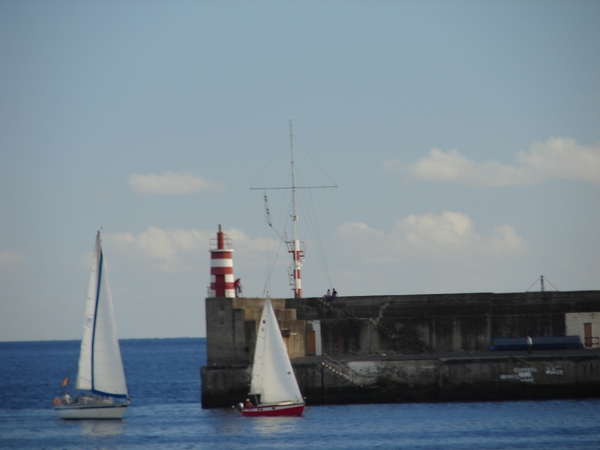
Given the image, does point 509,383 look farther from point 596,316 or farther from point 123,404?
point 123,404

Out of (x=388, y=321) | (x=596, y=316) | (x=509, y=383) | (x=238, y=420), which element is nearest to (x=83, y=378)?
(x=238, y=420)

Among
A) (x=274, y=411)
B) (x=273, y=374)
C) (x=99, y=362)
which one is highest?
(x=99, y=362)

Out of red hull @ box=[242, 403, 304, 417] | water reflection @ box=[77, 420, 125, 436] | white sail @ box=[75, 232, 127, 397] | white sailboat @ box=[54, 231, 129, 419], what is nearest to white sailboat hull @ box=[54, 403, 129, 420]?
white sailboat @ box=[54, 231, 129, 419]

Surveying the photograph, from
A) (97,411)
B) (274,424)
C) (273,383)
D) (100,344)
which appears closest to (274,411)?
(273,383)

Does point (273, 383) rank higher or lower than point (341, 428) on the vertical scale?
higher

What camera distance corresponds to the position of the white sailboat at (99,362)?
42.3 metres

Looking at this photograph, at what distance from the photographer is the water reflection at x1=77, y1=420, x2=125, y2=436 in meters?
39.0

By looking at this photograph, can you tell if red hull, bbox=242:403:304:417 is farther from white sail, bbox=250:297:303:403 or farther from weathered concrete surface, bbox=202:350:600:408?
weathered concrete surface, bbox=202:350:600:408

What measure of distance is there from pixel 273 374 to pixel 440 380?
25.0ft

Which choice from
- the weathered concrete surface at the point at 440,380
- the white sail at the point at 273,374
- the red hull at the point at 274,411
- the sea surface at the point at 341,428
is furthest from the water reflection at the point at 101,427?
the white sail at the point at 273,374

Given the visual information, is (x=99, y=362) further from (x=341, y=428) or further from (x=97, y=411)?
(x=341, y=428)

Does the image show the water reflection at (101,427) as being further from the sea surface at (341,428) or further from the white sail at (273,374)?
the white sail at (273,374)

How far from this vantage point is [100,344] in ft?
140

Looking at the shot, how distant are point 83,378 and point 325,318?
12202 millimetres
